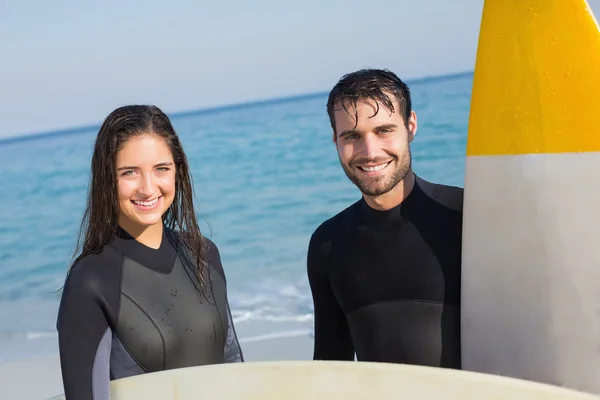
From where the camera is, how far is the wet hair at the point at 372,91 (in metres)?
1.85

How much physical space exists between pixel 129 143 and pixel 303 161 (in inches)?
558

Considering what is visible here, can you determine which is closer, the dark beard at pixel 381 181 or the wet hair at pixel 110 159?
the wet hair at pixel 110 159

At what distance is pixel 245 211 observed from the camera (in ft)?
39.3

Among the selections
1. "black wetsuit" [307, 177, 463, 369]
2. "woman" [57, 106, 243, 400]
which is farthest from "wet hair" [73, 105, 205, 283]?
"black wetsuit" [307, 177, 463, 369]

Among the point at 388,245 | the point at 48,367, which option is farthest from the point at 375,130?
the point at 48,367

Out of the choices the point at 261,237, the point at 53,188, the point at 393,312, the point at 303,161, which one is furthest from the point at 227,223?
the point at 393,312

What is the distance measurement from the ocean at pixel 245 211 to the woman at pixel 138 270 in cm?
33

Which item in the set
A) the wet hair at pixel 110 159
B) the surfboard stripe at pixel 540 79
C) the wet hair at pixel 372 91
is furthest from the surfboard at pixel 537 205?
the wet hair at pixel 110 159

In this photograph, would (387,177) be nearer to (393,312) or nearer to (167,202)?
(393,312)

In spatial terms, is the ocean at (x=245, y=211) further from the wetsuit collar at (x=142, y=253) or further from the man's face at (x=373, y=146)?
the man's face at (x=373, y=146)

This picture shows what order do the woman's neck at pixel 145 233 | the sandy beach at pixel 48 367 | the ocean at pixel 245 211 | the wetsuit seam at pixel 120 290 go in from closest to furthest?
the wetsuit seam at pixel 120 290 → the woman's neck at pixel 145 233 → the sandy beach at pixel 48 367 → the ocean at pixel 245 211

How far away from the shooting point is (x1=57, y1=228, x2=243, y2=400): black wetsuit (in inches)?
63.6

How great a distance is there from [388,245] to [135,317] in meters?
0.63

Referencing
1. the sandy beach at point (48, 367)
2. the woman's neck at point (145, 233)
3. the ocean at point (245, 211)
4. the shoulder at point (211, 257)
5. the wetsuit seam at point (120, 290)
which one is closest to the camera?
the wetsuit seam at point (120, 290)
